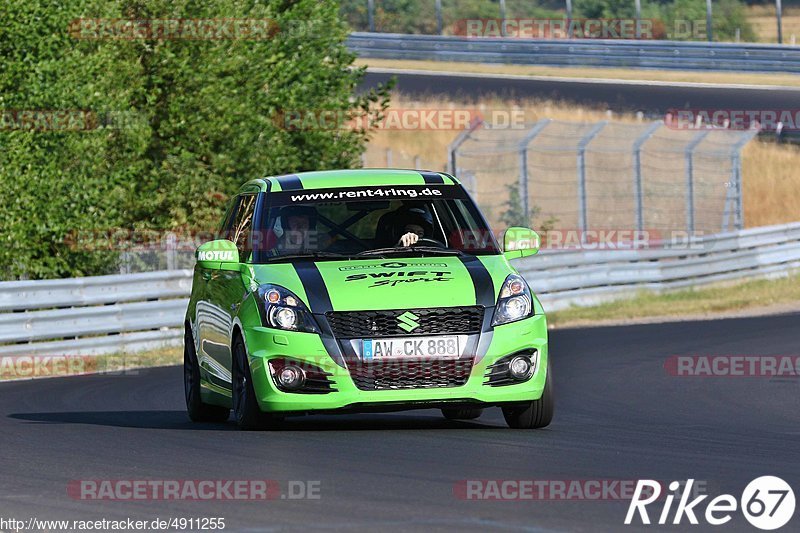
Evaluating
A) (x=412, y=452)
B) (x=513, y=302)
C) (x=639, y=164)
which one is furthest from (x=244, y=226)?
(x=639, y=164)

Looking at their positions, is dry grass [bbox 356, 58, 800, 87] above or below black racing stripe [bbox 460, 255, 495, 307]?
below

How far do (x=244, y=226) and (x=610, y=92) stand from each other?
109 feet

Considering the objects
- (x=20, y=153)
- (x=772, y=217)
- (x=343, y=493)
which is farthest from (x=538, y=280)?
(x=343, y=493)

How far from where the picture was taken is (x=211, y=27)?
25.1 m

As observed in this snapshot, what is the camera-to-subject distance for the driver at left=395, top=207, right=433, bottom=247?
10922 millimetres

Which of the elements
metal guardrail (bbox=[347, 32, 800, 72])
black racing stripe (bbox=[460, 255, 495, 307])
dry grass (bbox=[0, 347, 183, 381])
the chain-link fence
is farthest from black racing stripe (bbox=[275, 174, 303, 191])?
metal guardrail (bbox=[347, 32, 800, 72])

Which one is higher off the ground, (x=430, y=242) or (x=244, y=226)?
(x=244, y=226)

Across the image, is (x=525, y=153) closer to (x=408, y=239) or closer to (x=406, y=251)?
(x=408, y=239)

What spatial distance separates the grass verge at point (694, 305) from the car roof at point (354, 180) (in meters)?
12.9

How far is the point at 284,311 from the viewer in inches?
395

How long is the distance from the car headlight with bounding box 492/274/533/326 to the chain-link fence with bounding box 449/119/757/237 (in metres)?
15.4

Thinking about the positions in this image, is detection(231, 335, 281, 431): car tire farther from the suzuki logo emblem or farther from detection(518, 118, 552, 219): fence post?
detection(518, 118, 552, 219): fence post

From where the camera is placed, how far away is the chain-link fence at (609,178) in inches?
1098

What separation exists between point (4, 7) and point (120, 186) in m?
3.32
